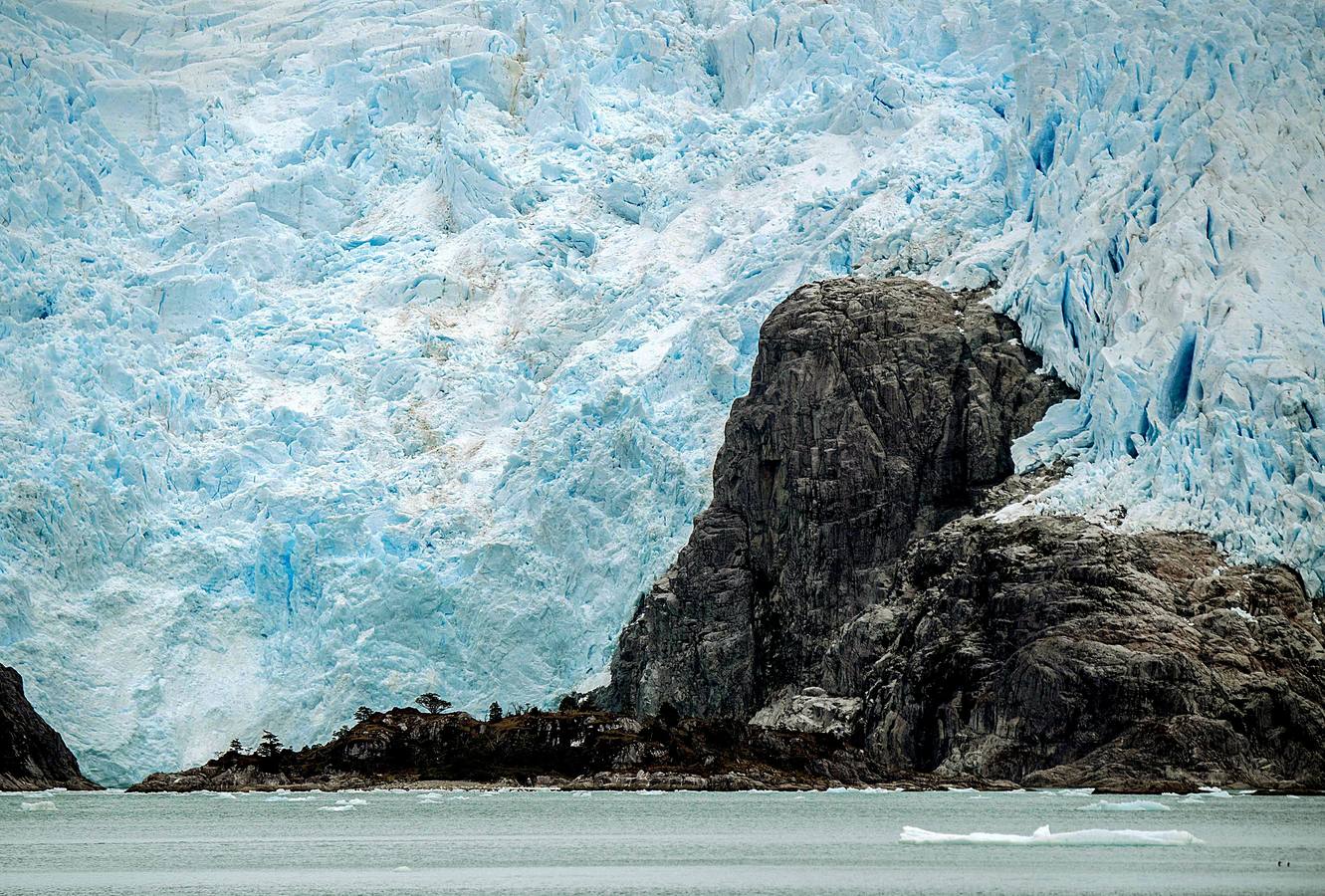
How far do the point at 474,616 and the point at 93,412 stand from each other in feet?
48.2

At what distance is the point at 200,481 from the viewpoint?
68.0m

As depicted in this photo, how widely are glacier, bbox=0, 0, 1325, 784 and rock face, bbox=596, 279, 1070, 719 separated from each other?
1925 millimetres

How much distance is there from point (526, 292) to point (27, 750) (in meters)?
27.1

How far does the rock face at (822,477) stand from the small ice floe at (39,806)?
19.1 meters

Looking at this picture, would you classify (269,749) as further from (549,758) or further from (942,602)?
(942,602)

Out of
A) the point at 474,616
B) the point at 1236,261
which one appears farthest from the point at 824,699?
the point at 1236,261

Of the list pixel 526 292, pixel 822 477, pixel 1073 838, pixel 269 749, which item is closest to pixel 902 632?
pixel 822 477

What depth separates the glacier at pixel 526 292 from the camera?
2373 inches

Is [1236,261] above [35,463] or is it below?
above

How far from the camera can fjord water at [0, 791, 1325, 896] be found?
102ft

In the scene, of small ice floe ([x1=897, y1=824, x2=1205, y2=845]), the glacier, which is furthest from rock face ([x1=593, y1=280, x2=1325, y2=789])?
small ice floe ([x1=897, y1=824, x2=1205, y2=845])

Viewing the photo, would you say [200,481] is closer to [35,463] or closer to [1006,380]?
[35,463]

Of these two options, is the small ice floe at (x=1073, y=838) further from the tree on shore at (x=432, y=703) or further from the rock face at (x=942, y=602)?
the tree on shore at (x=432, y=703)

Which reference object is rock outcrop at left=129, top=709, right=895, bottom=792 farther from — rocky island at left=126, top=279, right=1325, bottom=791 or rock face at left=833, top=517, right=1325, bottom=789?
rock face at left=833, top=517, right=1325, bottom=789
